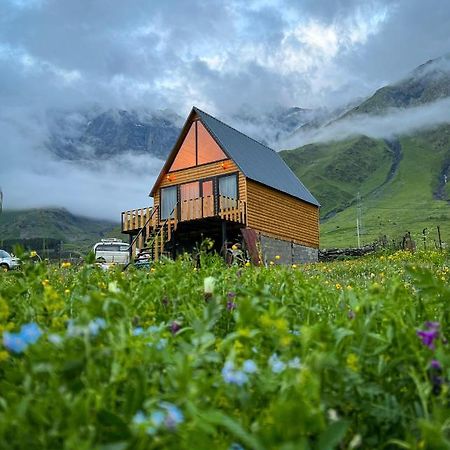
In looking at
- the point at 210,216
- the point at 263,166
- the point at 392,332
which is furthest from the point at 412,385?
the point at 263,166

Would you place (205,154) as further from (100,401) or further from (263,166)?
(100,401)

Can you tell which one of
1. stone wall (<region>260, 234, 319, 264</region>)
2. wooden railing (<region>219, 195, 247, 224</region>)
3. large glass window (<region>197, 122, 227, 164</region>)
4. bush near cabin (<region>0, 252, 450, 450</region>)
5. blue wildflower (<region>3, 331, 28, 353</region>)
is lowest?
bush near cabin (<region>0, 252, 450, 450</region>)

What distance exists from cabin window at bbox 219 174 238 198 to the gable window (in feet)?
3.96

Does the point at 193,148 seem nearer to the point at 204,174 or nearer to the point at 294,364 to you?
the point at 204,174

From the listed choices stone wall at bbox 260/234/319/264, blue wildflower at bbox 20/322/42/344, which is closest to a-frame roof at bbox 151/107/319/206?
stone wall at bbox 260/234/319/264

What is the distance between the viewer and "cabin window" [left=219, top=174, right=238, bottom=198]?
87.3 ft

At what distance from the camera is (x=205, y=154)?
92.4ft

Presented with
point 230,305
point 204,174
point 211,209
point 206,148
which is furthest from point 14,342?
point 206,148

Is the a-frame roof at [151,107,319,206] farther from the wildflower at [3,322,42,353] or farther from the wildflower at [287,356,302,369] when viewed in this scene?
the wildflower at [3,322,42,353]

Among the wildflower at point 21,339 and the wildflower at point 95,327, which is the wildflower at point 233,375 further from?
the wildflower at point 21,339

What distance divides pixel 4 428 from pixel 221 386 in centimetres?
62

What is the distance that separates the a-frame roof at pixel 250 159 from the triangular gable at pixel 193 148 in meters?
0.07

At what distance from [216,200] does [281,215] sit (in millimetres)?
5960

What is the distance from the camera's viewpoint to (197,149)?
93.5ft
